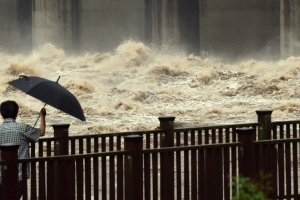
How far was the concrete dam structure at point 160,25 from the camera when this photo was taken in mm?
35375

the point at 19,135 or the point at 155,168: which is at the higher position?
the point at 19,135

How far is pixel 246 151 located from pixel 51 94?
166cm

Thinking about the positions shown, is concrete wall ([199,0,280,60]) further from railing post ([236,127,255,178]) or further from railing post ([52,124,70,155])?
railing post ([236,127,255,178])

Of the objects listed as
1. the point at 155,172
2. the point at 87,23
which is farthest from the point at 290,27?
the point at 155,172

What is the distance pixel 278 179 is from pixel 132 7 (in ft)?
99.7

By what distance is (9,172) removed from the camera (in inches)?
239

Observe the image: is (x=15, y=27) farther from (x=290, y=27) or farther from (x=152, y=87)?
(x=290, y=27)

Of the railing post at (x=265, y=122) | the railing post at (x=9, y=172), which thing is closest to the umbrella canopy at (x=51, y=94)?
the railing post at (x=9, y=172)

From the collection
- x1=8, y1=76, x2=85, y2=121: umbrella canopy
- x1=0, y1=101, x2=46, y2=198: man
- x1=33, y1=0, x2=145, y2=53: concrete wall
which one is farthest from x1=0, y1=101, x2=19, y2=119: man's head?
x1=33, y1=0, x2=145, y2=53: concrete wall

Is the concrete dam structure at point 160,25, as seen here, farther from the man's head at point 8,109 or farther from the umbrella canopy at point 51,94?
the man's head at point 8,109

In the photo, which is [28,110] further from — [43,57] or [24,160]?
[24,160]

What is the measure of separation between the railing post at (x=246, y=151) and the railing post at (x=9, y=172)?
5.88 ft

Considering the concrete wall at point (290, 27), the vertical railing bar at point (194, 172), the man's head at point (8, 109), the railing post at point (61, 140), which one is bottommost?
the vertical railing bar at point (194, 172)

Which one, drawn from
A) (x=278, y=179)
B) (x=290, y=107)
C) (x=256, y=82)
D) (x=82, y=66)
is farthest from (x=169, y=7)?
(x=278, y=179)
